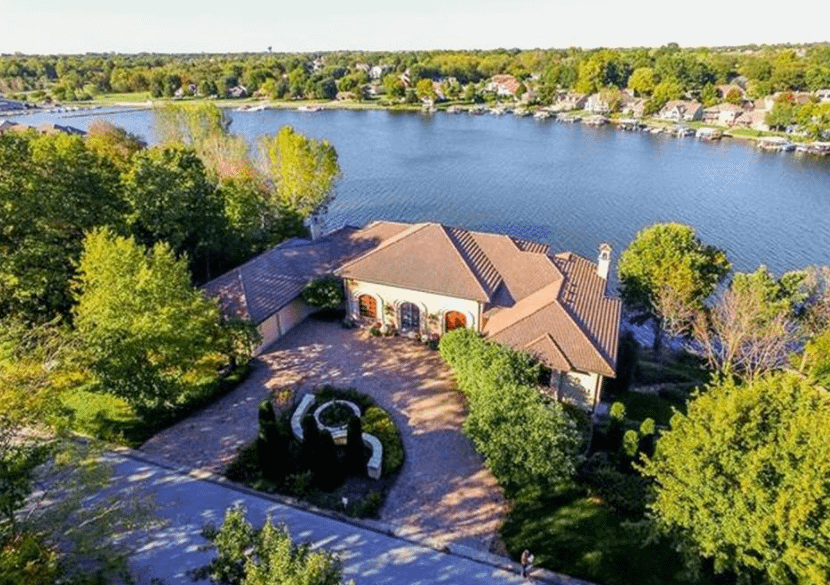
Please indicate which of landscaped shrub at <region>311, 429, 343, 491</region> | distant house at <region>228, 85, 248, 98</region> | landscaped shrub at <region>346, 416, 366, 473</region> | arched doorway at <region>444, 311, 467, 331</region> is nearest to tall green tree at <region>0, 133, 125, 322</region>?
landscaped shrub at <region>311, 429, 343, 491</region>

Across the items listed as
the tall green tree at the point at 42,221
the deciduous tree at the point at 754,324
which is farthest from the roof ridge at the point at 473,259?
the tall green tree at the point at 42,221

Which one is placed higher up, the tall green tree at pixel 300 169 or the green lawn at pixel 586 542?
the tall green tree at pixel 300 169

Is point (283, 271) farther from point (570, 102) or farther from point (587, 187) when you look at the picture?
point (570, 102)

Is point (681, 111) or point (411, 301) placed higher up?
point (681, 111)

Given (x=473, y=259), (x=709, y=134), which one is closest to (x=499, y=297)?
(x=473, y=259)

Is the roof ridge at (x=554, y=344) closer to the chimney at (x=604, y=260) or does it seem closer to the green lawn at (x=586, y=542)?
the green lawn at (x=586, y=542)

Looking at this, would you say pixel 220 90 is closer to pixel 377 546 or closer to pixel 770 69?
pixel 770 69
